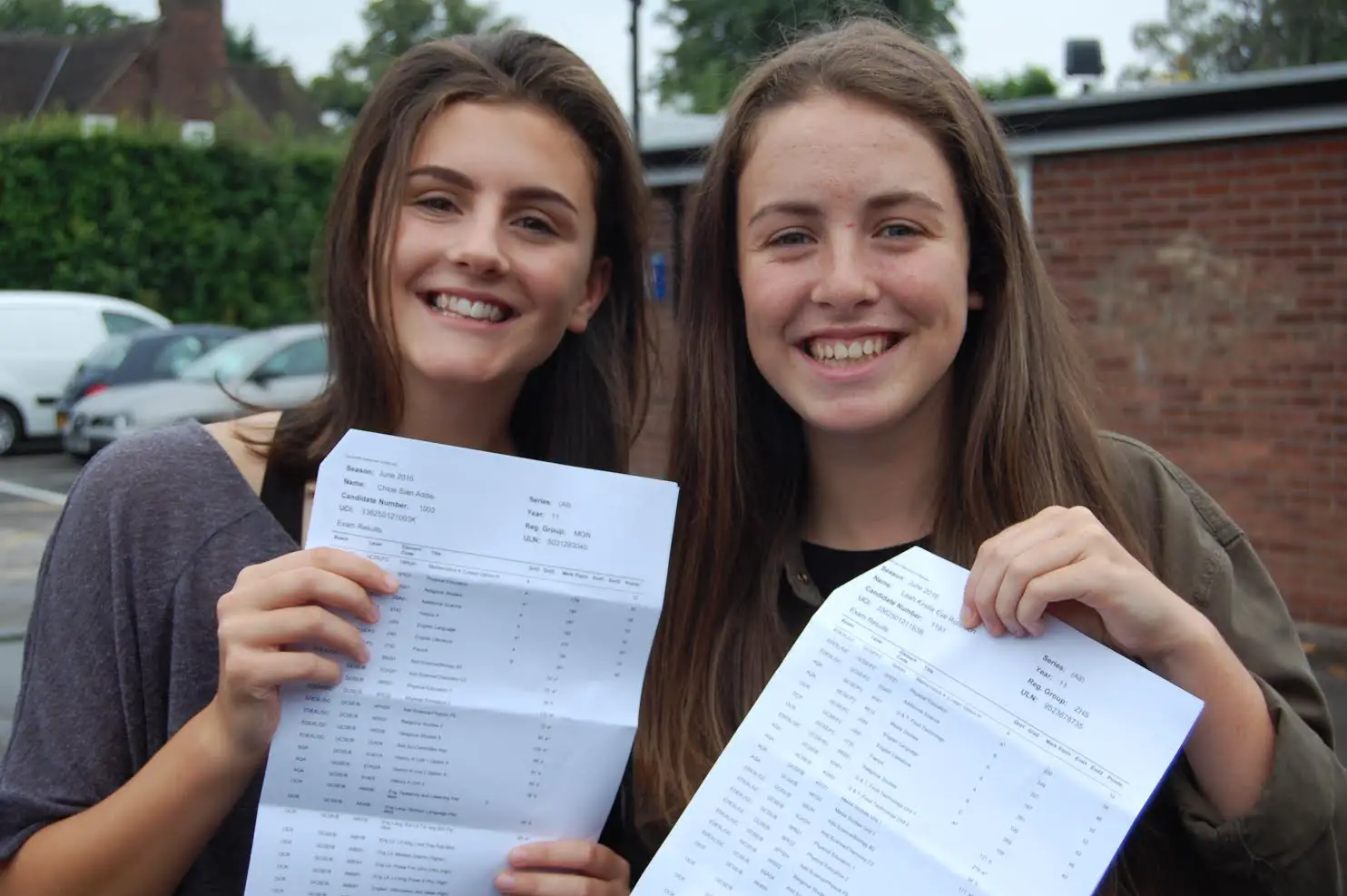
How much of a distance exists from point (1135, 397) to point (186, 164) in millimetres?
17209

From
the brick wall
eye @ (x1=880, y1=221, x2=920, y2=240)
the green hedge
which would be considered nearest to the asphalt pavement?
the brick wall

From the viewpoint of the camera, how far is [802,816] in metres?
1.36

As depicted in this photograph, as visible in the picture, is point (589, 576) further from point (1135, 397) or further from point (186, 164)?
point (186, 164)

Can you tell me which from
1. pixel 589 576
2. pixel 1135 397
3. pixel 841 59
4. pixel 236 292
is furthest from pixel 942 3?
pixel 236 292

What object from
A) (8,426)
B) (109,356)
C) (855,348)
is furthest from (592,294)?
(8,426)

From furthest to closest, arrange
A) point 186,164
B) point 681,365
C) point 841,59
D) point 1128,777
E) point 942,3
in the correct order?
1. point 186,164
2. point 942,3
3. point 681,365
4. point 841,59
5. point 1128,777

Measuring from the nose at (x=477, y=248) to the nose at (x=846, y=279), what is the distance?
0.47 metres

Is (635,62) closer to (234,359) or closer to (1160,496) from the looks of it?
(234,359)

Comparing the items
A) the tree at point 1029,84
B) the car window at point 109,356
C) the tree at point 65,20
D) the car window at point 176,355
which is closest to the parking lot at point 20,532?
the car window at point 109,356

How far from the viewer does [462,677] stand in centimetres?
152

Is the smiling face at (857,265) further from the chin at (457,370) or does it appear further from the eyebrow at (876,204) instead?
the chin at (457,370)

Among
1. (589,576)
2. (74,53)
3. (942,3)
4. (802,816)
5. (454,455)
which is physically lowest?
(802,816)

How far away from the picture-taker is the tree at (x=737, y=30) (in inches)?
→ 87.8

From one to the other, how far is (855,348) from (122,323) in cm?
1597
